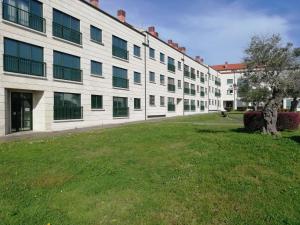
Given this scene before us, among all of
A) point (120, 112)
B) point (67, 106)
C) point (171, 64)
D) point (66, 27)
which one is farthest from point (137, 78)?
point (67, 106)

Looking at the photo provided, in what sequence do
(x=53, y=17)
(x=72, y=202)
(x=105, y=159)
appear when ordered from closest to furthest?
1. (x=72, y=202)
2. (x=105, y=159)
3. (x=53, y=17)

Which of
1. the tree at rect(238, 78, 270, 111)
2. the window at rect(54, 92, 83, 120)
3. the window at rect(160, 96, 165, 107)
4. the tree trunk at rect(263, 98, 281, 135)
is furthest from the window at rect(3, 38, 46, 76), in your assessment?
the window at rect(160, 96, 165, 107)

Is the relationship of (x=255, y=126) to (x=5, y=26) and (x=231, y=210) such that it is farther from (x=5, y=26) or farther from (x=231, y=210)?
(x=5, y=26)

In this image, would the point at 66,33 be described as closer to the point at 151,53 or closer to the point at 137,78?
the point at 137,78

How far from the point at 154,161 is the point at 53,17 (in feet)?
60.9

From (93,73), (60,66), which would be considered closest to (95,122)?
(93,73)

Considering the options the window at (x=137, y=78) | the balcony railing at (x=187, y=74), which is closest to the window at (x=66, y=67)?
the window at (x=137, y=78)

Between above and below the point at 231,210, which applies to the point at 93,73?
above

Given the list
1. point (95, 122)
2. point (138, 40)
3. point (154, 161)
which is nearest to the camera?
point (154, 161)

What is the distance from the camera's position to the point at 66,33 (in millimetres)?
25625

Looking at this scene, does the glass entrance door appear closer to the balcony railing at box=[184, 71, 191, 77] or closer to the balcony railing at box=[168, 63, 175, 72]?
the balcony railing at box=[168, 63, 175, 72]

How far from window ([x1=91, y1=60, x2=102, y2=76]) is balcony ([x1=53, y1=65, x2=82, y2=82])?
2127mm

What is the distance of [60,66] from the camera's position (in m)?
24.9

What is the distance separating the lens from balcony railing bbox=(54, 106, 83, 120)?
79.7 feet
